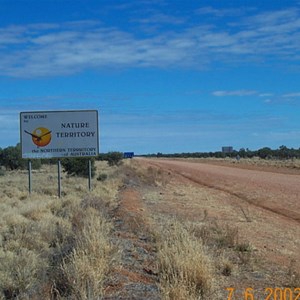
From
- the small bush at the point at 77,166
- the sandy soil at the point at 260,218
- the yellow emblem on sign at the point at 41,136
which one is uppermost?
the yellow emblem on sign at the point at 41,136

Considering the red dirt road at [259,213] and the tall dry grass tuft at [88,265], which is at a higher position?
the tall dry grass tuft at [88,265]

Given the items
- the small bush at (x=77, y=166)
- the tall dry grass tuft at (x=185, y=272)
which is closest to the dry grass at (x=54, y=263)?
the tall dry grass tuft at (x=185, y=272)

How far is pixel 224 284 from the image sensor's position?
875 centimetres

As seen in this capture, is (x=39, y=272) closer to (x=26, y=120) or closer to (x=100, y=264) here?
(x=100, y=264)

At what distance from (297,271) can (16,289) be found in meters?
4.85

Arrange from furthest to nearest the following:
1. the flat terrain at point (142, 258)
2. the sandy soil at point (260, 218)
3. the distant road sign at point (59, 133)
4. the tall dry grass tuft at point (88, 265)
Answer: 1. the distant road sign at point (59, 133)
2. the sandy soil at point (260, 218)
3. the flat terrain at point (142, 258)
4. the tall dry grass tuft at point (88, 265)

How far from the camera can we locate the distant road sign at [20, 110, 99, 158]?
2923 cm

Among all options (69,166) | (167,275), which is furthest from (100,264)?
(69,166)

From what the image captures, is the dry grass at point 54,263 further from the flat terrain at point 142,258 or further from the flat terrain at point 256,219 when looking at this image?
the flat terrain at point 256,219

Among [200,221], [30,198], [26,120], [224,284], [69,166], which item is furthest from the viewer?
[69,166]

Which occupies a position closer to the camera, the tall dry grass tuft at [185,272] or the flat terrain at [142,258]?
the tall dry grass tuft at [185,272]

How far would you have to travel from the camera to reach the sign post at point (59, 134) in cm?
2923
